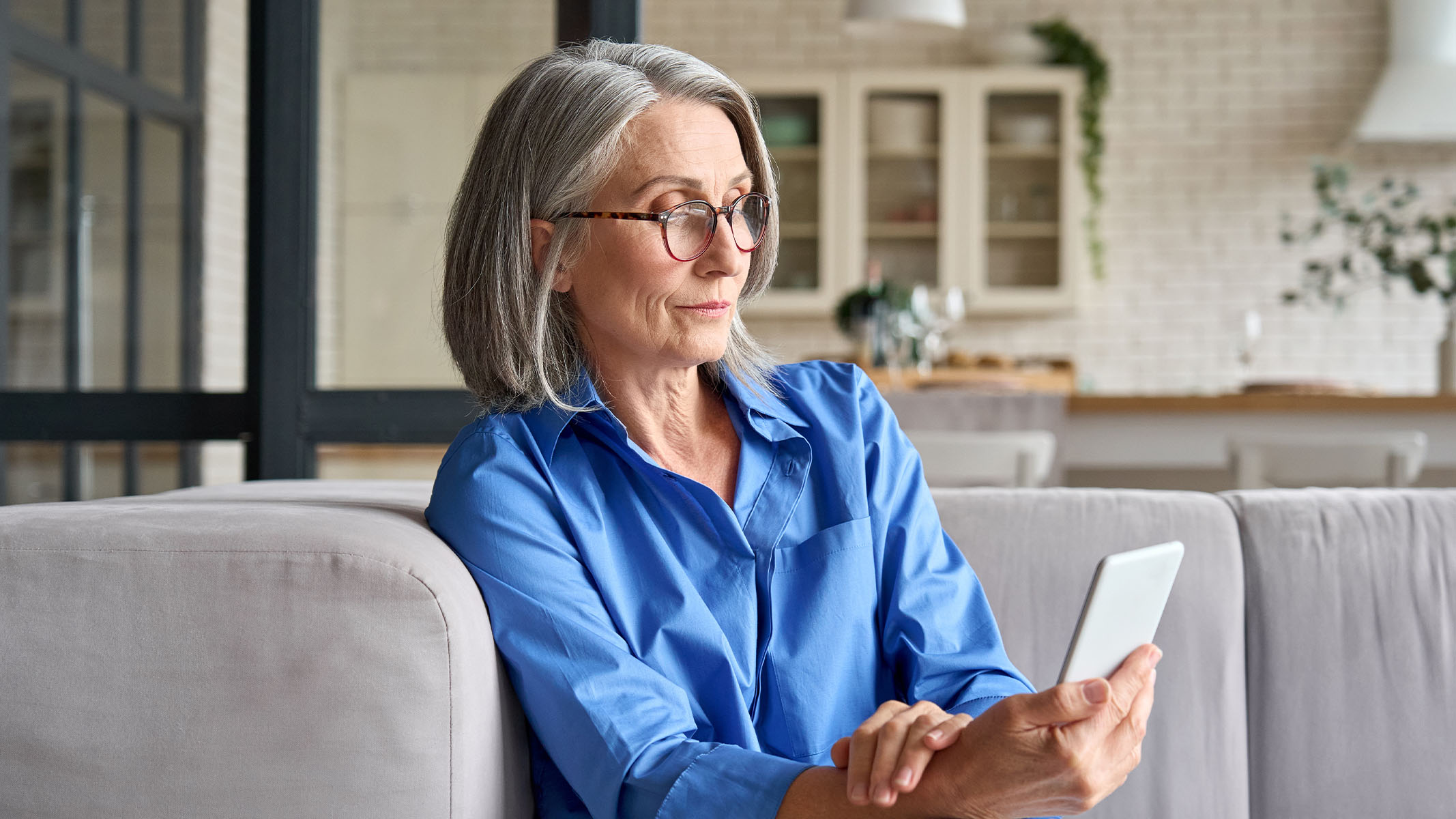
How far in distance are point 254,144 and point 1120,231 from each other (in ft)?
17.5

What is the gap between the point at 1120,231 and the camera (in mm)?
6293

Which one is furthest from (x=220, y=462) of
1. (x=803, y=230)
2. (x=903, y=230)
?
(x=903, y=230)

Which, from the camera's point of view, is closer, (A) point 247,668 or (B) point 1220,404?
(A) point 247,668

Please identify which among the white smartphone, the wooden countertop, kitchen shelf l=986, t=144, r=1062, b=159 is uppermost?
kitchen shelf l=986, t=144, r=1062, b=159

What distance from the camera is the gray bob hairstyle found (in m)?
1.14

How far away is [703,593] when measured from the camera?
43.5 inches

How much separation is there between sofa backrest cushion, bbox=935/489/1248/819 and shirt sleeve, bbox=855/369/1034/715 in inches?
9.3

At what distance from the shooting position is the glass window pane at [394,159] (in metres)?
1.85

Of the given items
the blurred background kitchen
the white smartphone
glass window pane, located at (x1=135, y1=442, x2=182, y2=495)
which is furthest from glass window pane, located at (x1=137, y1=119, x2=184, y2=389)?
the white smartphone

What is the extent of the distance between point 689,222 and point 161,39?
3521mm

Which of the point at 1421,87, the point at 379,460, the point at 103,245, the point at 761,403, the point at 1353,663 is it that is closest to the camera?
the point at 761,403

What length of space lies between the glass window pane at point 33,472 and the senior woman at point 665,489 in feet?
7.81

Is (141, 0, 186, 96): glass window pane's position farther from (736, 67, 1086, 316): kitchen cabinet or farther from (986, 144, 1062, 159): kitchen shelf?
(986, 144, 1062, 159): kitchen shelf

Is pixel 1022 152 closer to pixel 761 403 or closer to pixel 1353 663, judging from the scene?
pixel 1353 663
